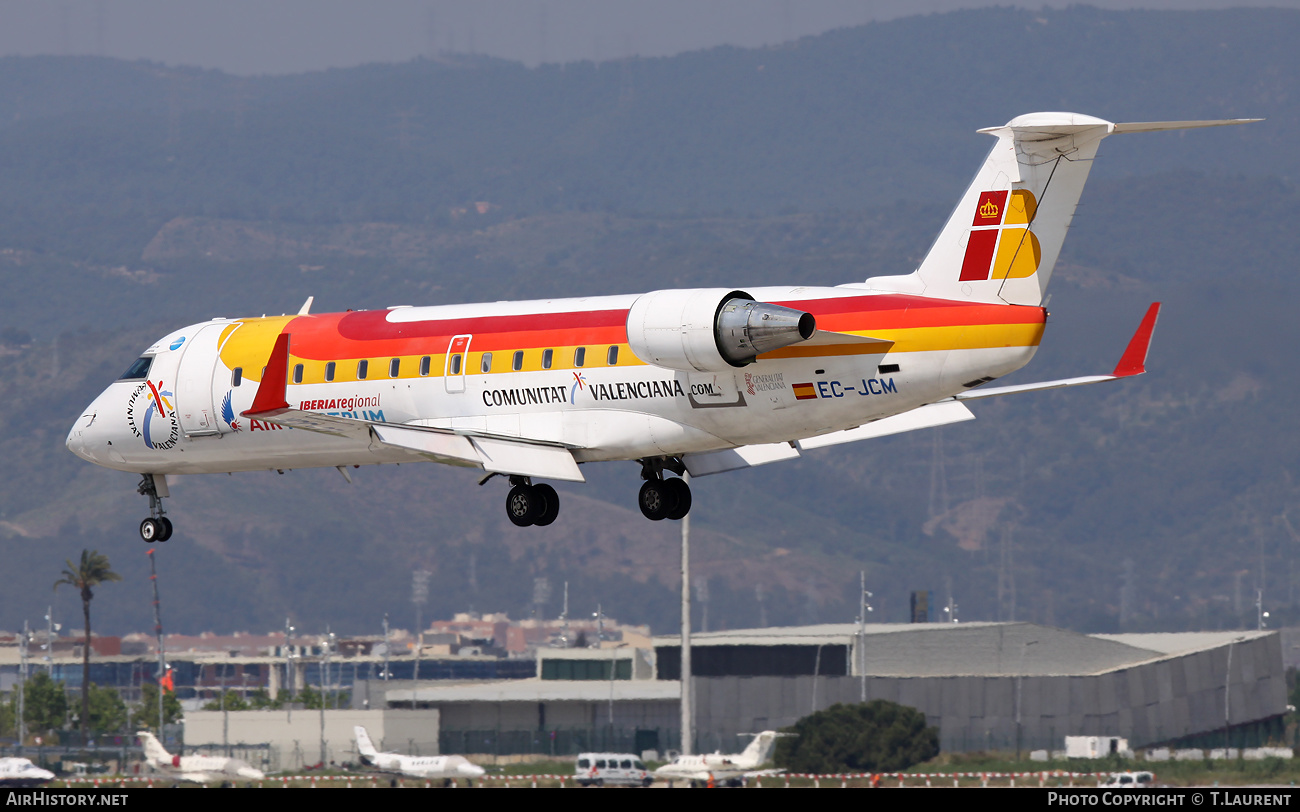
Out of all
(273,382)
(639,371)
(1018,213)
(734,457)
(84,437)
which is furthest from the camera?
(84,437)

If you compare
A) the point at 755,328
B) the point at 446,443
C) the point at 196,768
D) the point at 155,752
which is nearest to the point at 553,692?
the point at 155,752

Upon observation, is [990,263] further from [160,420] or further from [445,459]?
[160,420]

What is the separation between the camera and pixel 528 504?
3550cm

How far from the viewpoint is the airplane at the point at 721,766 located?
7831cm

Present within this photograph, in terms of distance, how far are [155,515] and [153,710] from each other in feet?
315

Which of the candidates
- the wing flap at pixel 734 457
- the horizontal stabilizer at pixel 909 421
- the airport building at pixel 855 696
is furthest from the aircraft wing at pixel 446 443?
the airport building at pixel 855 696

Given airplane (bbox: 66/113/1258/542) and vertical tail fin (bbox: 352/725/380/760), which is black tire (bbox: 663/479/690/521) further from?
vertical tail fin (bbox: 352/725/380/760)

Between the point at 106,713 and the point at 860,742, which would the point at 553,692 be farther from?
the point at 106,713

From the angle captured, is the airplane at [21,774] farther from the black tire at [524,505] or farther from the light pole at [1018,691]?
the black tire at [524,505]

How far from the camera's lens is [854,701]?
10206 centimetres

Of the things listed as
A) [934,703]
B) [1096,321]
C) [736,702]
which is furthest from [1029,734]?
[1096,321]

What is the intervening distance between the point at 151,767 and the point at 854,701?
37826mm

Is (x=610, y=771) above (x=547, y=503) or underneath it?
underneath

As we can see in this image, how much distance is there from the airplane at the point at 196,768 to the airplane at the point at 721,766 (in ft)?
56.2
